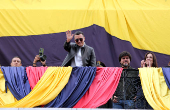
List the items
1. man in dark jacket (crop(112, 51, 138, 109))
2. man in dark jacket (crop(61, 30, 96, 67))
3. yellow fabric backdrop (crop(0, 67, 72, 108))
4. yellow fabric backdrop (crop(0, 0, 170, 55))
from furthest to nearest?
yellow fabric backdrop (crop(0, 0, 170, 55)), man in dark jacket (crop(61, 30, 96, 67)), man in dark jacket (crop(112, 51, 138, 109)), yellow fabric backdrop (crop(0, 67, 72, 108))

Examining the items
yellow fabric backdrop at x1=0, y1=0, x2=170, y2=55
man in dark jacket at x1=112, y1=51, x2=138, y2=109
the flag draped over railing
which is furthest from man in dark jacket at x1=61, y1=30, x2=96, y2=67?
yellow fabric backdrop at x1=0, y1=0, x2=170, y2=55

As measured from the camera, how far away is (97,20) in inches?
294

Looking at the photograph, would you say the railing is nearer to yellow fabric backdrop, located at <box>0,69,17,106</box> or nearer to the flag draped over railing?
the flag draped over railing

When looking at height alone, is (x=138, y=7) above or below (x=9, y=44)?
above

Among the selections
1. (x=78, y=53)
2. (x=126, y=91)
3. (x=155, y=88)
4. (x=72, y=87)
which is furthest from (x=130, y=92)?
(x=78, y=53)

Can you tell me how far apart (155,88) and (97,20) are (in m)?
3.12

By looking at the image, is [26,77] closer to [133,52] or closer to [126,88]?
[126,88]

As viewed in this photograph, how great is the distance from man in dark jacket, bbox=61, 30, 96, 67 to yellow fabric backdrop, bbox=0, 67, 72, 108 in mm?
578

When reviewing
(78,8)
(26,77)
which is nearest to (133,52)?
(78,8)

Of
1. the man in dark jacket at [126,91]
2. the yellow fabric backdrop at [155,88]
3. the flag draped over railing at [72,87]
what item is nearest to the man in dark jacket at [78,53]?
the flag draped over railing at [72,87]

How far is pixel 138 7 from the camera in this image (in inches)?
302

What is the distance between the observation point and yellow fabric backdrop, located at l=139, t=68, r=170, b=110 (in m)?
4.61

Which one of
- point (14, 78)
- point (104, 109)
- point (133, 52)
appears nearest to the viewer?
point (104, 109)

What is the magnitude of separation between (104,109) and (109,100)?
411 mm
